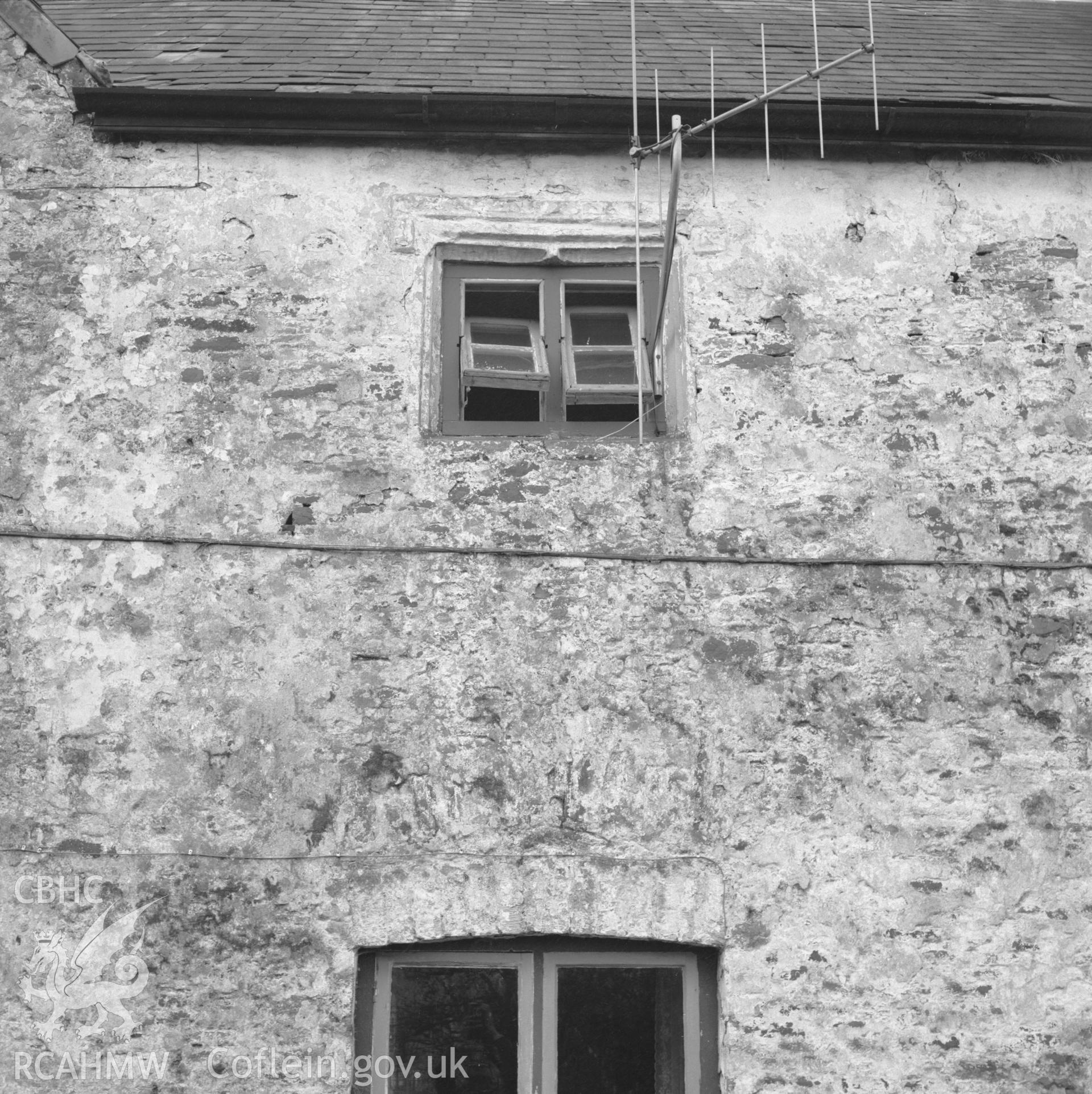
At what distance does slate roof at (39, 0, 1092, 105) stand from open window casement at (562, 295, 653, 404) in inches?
40.4

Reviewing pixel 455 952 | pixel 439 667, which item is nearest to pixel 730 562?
pixel 439 667

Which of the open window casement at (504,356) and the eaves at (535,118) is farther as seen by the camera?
the eaves at (535,118)

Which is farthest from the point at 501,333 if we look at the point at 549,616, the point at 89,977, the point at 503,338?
the point at 89,977

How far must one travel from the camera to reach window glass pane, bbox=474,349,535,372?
6285mm

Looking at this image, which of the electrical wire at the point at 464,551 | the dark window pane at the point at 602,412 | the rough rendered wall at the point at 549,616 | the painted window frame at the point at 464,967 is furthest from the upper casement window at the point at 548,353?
the painted window frame at the point at 464,967

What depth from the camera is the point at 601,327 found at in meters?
6.50

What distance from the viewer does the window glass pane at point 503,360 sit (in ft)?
20.6

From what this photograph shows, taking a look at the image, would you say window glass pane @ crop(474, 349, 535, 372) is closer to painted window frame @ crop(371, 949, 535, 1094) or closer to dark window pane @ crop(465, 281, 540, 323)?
dark window pane @ crop(465, 281, 540, 323)

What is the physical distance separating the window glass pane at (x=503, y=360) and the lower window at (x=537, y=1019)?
2.57 metres

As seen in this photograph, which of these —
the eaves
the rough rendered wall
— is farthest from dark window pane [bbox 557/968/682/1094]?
the eaves

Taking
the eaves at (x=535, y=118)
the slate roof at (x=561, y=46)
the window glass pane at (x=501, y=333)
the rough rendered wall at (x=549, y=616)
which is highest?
the slate roof at (x=561, y=46)

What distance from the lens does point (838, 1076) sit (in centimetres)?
529

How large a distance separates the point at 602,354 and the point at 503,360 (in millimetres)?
466

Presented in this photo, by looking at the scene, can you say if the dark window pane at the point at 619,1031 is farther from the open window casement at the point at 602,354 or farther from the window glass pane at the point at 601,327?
the window glass pane at the point at 601,327
